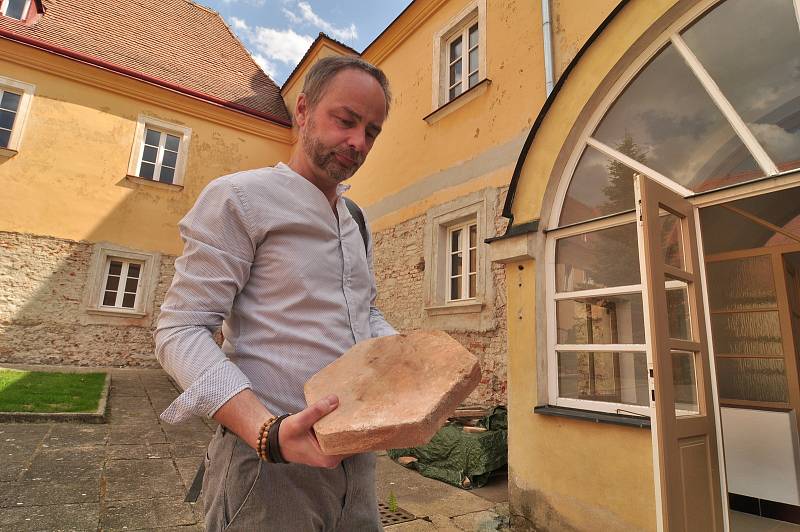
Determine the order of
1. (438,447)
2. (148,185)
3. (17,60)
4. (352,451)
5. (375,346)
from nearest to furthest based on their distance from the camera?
(352,451)
(375,346)
(438,447)
(17,60)
(148,185)

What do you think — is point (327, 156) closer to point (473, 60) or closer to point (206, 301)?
point (206, 301)

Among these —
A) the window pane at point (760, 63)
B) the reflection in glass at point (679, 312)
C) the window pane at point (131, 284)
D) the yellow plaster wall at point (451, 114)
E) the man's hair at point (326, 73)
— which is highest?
the yellow plaster wall at point (451, 114)

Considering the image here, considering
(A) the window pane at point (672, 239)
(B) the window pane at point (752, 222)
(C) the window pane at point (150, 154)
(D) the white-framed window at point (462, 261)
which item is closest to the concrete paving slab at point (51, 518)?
(A) the window pane at point (672, 239)

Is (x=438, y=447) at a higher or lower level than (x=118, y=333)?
lower

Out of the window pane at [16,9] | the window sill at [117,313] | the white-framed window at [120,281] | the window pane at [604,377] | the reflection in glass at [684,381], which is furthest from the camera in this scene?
the window pane at [16,9]

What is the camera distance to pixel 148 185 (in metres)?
11.4

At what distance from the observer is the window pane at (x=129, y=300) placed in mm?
11047

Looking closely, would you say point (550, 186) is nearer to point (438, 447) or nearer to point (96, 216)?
point (438, 447)

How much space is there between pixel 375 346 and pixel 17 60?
13655mm

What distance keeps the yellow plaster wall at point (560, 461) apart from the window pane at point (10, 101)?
12168 mm

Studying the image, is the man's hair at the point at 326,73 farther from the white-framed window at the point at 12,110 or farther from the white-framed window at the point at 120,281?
the white-framed window at the point at 12,110

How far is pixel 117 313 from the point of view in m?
10.7

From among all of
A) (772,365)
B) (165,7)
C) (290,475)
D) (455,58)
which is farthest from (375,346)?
(165,7)

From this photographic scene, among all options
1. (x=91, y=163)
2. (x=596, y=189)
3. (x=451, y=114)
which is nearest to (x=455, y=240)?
(x=451, y=114)
